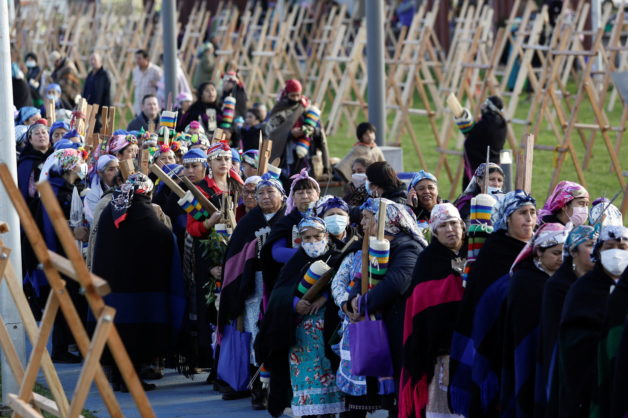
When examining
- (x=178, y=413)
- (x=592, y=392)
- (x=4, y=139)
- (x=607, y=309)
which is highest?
(x=4, y=139)

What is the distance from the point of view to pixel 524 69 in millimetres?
19656

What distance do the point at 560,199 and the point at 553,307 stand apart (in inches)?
93.2

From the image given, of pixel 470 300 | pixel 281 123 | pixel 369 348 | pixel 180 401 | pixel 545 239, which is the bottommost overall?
pixel 180 401

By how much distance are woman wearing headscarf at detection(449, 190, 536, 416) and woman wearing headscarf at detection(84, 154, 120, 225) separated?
402cm

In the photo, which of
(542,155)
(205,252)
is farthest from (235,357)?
(542,155)

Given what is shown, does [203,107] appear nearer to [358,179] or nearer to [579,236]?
[358,179]

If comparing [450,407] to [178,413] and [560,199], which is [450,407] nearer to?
[560,199]

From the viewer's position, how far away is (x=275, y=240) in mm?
8461

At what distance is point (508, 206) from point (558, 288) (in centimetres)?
91

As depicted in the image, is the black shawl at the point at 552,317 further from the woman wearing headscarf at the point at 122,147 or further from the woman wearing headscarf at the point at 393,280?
the woman wearing headscarf at the point at 122,147

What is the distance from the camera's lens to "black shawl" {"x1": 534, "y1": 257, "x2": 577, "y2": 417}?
6008mm

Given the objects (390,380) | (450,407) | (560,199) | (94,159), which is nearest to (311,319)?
(390,380)

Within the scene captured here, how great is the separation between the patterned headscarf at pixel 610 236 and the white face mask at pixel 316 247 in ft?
7.88

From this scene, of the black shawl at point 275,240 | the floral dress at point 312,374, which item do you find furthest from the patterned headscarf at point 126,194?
the floral dress at point 312,374
